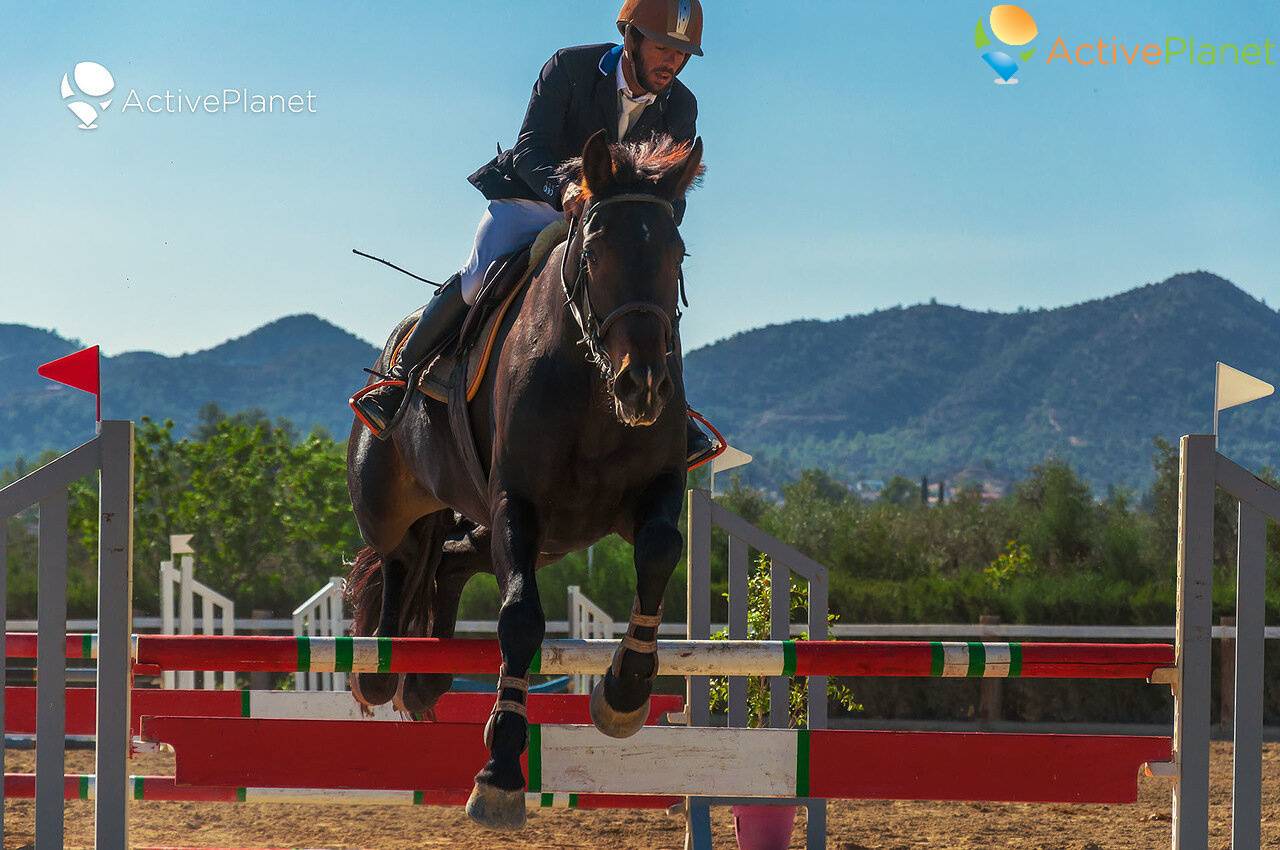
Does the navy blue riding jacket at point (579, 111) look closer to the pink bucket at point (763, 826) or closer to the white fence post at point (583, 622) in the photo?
the pink bucket at point (763, 826)

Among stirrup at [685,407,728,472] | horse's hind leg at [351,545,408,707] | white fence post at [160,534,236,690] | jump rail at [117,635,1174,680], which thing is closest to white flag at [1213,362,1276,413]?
jump rail at [117,635,1174,680]

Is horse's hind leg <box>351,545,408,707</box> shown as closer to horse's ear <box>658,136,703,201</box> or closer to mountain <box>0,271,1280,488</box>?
horse's ear <box>658,136,703,201</box>

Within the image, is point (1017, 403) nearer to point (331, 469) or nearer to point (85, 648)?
point (331, 469)

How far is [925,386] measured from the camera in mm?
146000

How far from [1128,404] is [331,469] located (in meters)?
125

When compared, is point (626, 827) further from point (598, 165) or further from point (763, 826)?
point (598, 165)

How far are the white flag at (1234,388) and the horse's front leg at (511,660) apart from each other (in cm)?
225

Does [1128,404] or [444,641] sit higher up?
[1128,404]

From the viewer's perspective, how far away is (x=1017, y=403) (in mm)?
137750

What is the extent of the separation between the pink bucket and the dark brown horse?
1.92 metres

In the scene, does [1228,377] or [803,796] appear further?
[1228,377]

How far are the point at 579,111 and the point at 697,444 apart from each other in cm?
98

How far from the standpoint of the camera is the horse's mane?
10.9 feet

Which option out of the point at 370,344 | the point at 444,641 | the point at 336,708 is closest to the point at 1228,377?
the point at 444,641
